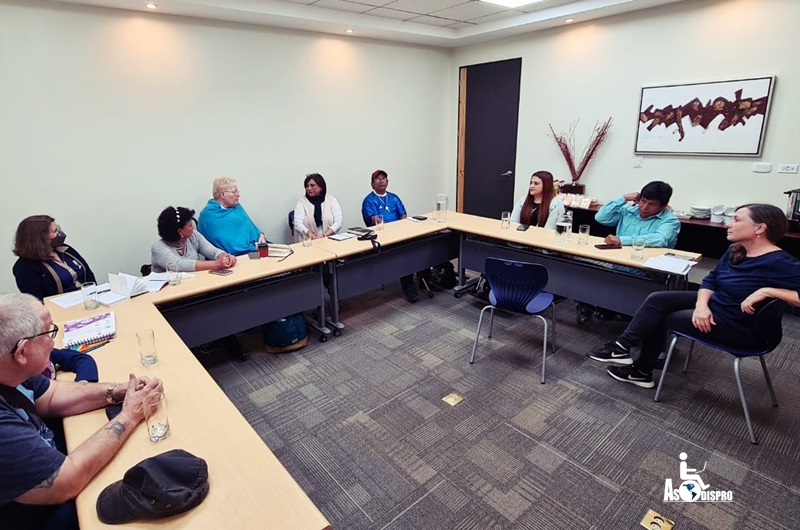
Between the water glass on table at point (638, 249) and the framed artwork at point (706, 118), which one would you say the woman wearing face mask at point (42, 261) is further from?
the framed artwork at point (706, 118)

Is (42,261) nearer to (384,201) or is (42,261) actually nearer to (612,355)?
(384,201)

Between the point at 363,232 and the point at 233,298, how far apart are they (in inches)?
52.0

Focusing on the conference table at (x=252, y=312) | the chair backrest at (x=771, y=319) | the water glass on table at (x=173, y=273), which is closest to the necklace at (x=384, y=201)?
the conference table at (x=252, y=312)

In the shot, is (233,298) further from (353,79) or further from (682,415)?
(353,79)

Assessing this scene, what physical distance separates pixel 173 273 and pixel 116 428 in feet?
5.57

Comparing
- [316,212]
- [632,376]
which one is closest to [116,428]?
[632,376]

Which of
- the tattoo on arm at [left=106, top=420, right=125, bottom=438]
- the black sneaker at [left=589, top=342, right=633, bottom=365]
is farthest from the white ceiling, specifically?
the tattoo on arm at [left=106, top=420, right=125, bottom=438]

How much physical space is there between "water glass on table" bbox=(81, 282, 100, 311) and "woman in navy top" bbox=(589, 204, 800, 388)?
3.23 meters

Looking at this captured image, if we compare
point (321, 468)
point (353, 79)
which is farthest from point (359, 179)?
point (321, 468)

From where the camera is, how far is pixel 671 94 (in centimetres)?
412

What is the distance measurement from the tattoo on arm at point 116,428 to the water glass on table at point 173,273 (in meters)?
1.53

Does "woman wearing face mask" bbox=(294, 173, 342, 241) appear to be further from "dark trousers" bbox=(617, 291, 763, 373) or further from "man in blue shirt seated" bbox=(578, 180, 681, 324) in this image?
"dark trousers" bbox=(617, 291, 763, 373)

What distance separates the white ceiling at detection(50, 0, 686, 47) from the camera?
3.67 meters

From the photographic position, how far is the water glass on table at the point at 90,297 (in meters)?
2.36
